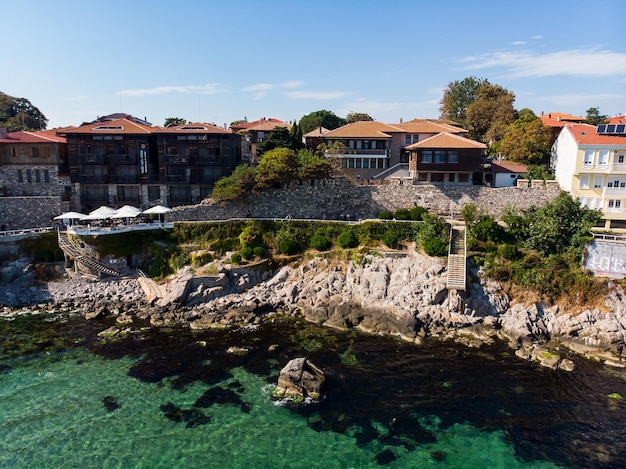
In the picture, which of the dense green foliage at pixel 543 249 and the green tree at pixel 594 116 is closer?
the dense green foliage at pixel 543 249

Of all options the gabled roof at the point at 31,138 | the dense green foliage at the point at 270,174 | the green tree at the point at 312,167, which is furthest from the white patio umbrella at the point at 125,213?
the green tree at the point at 312,167

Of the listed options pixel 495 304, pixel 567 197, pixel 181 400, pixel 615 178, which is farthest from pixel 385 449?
pixel 615 178

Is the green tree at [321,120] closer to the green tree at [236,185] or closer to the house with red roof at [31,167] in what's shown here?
the green tree at [236,185]

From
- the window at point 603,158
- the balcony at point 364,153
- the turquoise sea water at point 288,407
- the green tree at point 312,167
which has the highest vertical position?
the balcony at point 364,153

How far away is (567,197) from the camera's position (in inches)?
1622

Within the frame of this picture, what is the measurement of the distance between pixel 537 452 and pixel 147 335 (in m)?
26.7

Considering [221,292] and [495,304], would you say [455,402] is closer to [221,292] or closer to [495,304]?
[495,304]

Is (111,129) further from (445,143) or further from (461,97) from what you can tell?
(461,97)

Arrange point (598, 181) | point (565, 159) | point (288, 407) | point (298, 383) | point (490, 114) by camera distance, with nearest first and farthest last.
Answer: point (288, 407)
point (298, 383)
point (598, 181)
point (565, 159)
point (490, 114)

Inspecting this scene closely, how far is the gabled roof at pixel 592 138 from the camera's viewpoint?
44.8 metres

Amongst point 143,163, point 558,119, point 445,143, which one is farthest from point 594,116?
point 143,163

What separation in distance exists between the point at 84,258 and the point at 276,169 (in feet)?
67.7

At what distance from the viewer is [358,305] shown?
129ft

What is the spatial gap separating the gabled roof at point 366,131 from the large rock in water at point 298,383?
3660 cm
